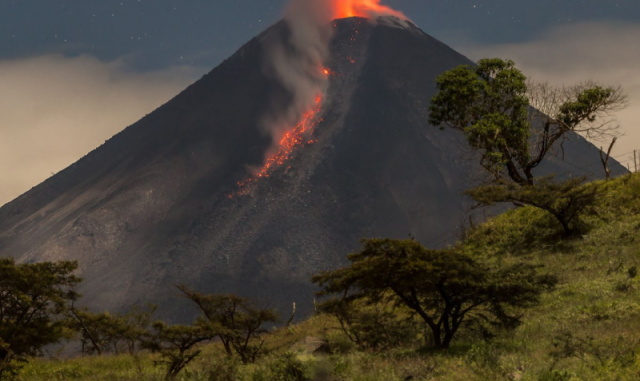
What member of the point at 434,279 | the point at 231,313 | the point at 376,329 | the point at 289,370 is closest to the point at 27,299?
the point at 231,313

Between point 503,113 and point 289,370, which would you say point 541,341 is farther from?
point 503,113

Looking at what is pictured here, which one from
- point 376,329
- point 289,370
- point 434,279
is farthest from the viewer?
point 376,329

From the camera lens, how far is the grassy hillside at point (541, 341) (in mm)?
14938

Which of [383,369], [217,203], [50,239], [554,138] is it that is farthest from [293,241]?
[383,369]

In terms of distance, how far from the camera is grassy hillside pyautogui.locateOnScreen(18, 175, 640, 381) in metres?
14.9

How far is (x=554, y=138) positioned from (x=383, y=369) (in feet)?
101

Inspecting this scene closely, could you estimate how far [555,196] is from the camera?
1310 inches

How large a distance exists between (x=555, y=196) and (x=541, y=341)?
51.9ft

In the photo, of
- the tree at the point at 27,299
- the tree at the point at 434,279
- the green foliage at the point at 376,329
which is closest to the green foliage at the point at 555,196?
the green foliage at the point at 376,329

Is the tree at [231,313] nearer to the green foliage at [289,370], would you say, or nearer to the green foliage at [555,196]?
the green foliage at [289,370]

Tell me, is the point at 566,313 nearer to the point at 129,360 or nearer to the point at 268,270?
the point at 129,360

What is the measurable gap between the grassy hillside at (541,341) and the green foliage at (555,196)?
3.01ft

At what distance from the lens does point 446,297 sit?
19.5 m

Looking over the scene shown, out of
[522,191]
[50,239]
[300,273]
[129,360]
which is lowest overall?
[300,273]
